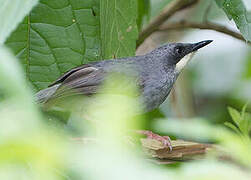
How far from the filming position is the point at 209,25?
392cm

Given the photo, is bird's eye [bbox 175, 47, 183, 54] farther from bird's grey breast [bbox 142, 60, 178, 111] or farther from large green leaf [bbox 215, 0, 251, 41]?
large green leaf [bbox 215, 0, 251, 41]

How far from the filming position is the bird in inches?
136

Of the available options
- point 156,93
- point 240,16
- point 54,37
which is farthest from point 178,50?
point 240,16

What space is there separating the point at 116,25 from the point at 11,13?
1.42m

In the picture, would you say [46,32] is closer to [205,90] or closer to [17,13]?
[17,13]

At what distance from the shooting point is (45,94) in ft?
11.1

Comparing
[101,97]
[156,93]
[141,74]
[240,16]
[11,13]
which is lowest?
[156,93]

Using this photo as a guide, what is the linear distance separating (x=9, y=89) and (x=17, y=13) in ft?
2.16

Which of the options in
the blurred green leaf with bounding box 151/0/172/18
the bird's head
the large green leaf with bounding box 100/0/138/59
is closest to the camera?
the large green leaf with bounding box 100/0/138/59

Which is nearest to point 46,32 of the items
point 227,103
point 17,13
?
point 17,13

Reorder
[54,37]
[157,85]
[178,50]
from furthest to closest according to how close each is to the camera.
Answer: [178,50]
[157,85]
[54,37]

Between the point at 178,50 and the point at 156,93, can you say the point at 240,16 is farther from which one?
the point at 178,50

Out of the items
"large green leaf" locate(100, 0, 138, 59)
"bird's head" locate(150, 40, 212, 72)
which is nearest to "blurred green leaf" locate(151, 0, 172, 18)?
"bird's head" locate(150, 40, 212, 72)

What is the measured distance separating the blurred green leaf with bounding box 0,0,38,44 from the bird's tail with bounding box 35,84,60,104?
66.6 inches
